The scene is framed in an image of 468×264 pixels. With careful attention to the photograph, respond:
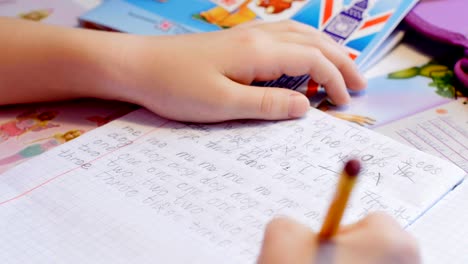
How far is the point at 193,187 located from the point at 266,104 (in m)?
0.11

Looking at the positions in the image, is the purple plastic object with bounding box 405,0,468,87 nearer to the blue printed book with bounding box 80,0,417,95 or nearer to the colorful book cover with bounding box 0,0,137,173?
the blue printed book with bounding box 80,0,417,95

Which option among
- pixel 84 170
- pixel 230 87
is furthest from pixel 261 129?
pixel 84 170

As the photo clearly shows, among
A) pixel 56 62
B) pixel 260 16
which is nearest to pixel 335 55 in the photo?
pixel 260 16

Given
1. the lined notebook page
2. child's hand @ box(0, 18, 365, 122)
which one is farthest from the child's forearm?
the lined notebook page

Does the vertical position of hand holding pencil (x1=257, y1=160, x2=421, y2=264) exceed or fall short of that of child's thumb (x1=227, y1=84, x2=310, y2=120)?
it exceeds it

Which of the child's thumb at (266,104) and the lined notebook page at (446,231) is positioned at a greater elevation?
the child's thumb at (266,104)

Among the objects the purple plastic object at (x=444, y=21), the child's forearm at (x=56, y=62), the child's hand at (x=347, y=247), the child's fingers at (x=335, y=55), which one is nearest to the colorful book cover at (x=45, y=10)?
the child's forearm at (x=56, y=62)

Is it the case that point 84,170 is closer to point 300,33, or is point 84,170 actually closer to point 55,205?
point 55,205

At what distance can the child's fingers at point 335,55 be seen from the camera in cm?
56

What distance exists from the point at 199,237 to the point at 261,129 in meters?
0.14

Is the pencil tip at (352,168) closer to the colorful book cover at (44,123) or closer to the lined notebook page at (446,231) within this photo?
the lined notebook page at (446,231)

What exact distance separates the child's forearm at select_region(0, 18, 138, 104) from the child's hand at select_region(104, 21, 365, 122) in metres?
0.01

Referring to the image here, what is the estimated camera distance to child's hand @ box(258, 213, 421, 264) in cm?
26

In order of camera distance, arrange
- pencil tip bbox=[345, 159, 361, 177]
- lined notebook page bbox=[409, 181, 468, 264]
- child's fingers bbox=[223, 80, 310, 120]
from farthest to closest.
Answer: child's fingers bbox=[223, 80, 310, 120]
lined notebook page bbox=[409, 181, 468, 264]
pencil tip bbox=[345, 159, 361, 177]
